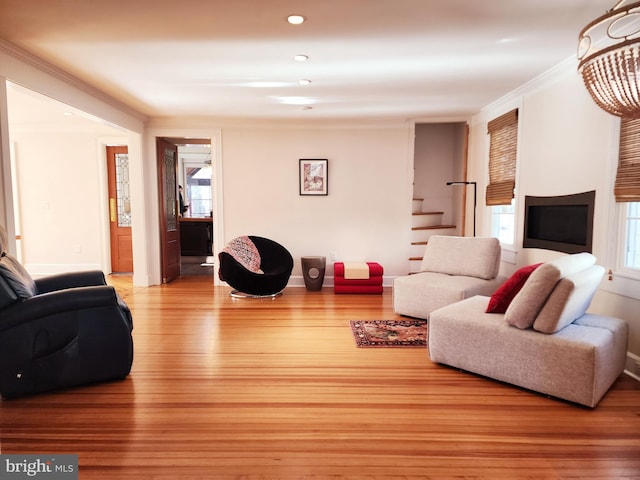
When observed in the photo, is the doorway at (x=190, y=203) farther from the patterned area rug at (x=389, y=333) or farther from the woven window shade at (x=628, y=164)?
the woven window shade at (x=628, y=164)

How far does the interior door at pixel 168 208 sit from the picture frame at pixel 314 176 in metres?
2.11

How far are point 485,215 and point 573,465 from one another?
384 centimetres

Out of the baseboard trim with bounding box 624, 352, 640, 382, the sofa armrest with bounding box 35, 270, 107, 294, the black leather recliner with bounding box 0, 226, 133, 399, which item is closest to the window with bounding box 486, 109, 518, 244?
the baseboard trim with bounding box 624, 352, 640, 382

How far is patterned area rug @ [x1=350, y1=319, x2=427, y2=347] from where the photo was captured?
3482mm

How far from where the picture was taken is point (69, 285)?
310cm

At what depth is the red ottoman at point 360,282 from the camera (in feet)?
17.8

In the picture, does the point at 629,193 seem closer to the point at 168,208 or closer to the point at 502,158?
the point at 502,158

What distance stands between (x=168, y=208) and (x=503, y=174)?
4.86 meters

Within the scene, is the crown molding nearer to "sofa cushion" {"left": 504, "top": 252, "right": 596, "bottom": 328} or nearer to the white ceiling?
the white ceiling

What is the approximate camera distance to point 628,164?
284 centimetres

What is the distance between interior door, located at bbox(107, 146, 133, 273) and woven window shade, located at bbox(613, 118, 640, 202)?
678 centimetres

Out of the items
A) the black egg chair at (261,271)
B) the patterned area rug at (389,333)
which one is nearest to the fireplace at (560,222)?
the patterned area rug at (389,333)

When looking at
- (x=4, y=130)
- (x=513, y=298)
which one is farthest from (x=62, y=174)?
(x=513, y=298)

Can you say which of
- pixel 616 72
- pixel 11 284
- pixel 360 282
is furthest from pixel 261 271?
pixel 616 72
